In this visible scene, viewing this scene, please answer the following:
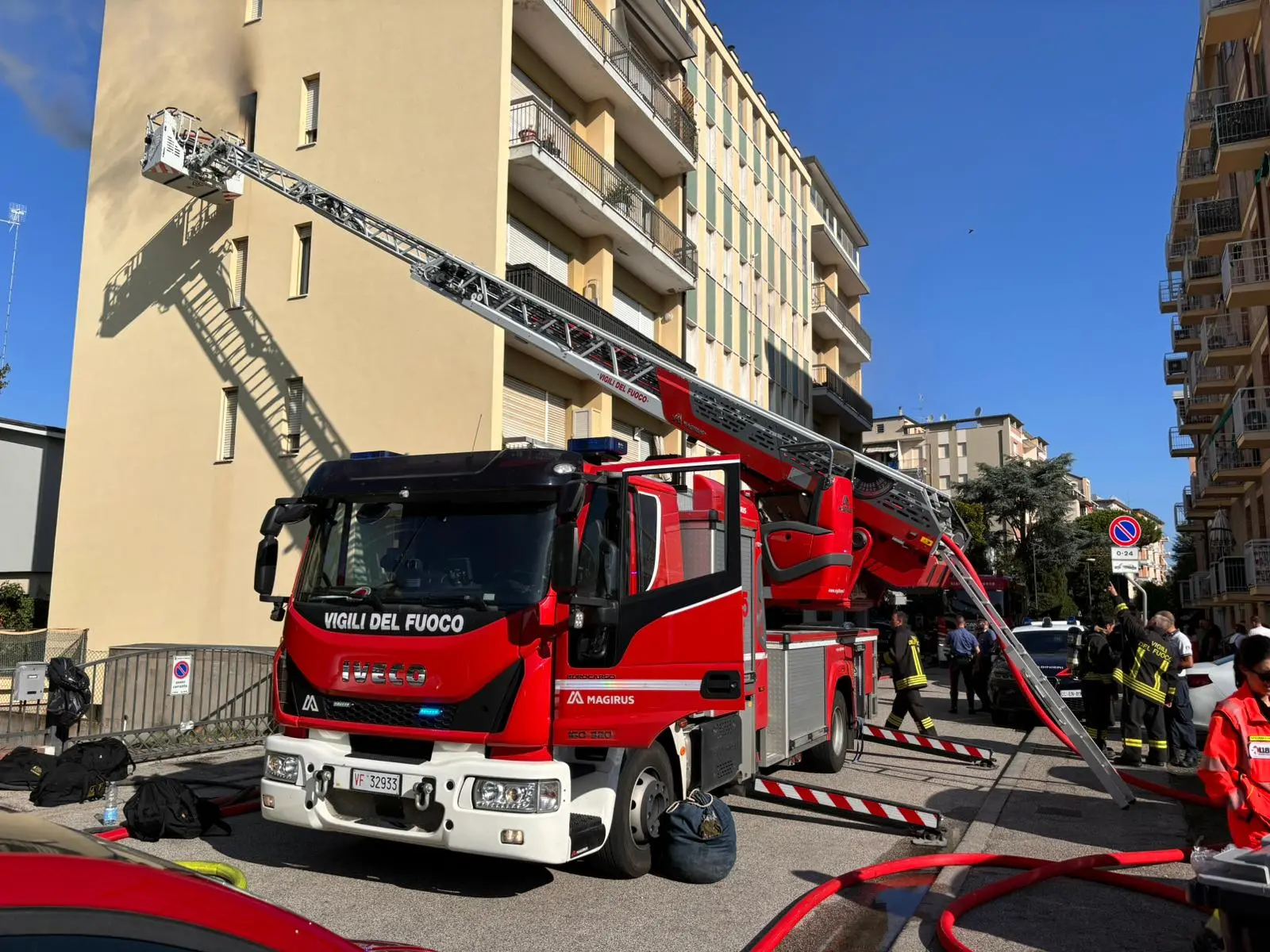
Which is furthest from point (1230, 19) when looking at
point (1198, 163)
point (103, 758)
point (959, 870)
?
point (103, 758)

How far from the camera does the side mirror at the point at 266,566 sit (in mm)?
6785

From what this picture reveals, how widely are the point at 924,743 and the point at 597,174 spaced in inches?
549

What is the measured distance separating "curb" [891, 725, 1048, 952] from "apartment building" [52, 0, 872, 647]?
850 cm

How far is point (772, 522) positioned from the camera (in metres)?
10.2

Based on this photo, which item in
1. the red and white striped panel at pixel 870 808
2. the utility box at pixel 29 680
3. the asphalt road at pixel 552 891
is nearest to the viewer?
the asphalt road at pixel 552 891

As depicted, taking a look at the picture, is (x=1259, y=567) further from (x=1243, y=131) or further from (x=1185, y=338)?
(x=1185, y=338)

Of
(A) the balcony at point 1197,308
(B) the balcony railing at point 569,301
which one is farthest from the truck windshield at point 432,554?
(A) the balcony at point 1197,308

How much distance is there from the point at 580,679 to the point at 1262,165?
26161 mm

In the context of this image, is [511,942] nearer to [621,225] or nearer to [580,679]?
[580,679]

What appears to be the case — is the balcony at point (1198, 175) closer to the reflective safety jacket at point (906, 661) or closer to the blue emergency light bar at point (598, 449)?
the reflective safety jacket at point (906, 661)

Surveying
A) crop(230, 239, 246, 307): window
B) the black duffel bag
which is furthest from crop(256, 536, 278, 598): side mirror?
crop(230, 239, 246, 307): window

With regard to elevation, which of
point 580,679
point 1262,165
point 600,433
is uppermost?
point 1262,165

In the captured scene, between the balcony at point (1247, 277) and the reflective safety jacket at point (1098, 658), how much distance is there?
55.0 ft

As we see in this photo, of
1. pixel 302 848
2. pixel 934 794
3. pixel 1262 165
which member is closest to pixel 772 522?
pixel 934 794
